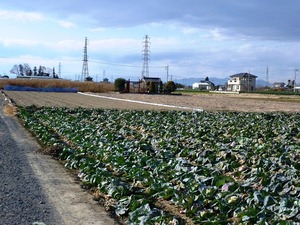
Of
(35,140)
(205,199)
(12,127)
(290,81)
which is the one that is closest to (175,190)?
(205,199)

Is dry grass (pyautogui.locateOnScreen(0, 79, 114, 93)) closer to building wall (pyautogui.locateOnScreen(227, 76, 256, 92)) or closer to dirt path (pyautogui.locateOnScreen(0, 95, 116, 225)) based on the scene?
building wall (pyautogui.locateOnScreen(227, 76, 256, 92))

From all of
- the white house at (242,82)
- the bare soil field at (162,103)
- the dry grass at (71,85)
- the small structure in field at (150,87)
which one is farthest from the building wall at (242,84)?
the bare soil field at (162,103)

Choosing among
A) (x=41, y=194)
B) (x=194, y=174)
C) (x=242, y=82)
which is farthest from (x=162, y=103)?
(x=242, y=82)

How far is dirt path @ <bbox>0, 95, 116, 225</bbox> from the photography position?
6.49 m

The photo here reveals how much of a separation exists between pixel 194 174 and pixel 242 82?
5068 inches

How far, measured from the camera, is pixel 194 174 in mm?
8352

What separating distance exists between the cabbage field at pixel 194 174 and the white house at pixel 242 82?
389 feet

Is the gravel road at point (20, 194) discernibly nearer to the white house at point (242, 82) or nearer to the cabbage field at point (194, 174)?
the cabbage field at point (194, 174)

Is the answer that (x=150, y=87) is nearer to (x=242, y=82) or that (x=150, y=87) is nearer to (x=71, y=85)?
(x=71, y=85)

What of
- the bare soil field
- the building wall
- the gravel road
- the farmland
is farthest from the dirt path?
the building wall

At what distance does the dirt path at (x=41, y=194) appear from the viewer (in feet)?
21.3

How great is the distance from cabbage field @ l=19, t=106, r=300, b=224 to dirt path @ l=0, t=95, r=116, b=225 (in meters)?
0.41

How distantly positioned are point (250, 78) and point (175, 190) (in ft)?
430

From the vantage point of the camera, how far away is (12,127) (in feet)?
62.1
